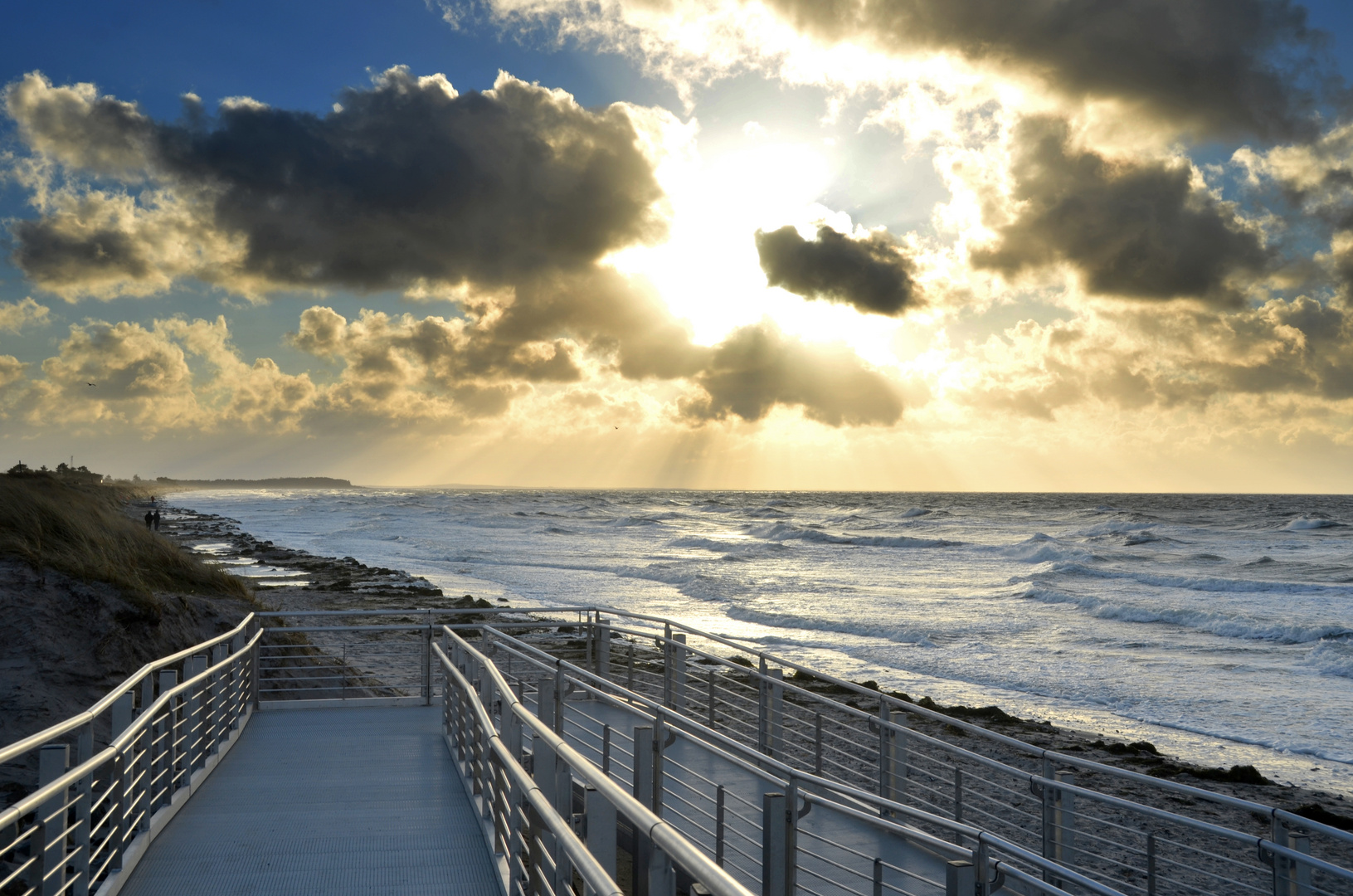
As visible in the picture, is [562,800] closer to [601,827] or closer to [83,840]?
[601,827]

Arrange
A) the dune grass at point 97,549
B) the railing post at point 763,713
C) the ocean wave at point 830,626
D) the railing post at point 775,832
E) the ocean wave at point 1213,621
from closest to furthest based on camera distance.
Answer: the railing post at point 775,832 < the railing post at point 763,713 < the dune grass at point 97,549 < the ocean wave at point 830,626 < the ocean wave at point 1213,621

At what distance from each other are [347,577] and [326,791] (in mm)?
26870

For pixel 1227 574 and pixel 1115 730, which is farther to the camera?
pixel 1227 574

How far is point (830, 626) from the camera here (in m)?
23.9

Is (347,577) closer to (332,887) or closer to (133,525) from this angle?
(133,525)

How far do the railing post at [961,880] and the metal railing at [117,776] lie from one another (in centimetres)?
347

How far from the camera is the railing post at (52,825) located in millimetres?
3625

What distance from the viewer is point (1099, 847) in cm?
909

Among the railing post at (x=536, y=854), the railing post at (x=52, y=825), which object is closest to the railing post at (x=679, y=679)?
the railing post at (x=536, y=854)

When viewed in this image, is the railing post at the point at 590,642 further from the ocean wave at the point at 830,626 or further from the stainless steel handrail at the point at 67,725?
the ocean wave at the point at 830,626

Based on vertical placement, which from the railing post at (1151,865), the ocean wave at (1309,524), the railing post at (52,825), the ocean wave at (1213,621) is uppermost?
the railing post at (52,825)

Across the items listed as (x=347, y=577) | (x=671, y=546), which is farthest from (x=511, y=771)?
(x=671, y=546)

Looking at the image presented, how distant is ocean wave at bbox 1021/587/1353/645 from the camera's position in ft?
75.2

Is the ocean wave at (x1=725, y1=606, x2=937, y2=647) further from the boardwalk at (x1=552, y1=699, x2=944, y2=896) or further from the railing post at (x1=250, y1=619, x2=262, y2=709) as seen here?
the railing post at (x1=250, y1=619, x2=262, y2=709)
